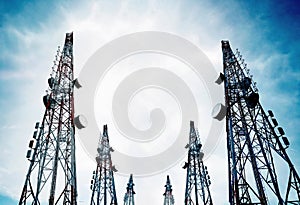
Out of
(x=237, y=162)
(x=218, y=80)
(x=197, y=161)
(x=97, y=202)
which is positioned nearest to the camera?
(x=237, y=162)

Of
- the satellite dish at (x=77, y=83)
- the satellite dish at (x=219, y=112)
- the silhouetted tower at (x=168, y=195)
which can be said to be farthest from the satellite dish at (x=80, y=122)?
the silhouetted tower at (x=168, y=195)

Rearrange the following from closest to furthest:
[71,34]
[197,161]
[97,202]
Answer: [71,34], [97,202], [197,161]

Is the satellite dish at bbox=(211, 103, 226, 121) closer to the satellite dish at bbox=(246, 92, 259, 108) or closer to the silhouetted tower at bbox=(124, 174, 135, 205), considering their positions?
the satellite dish at bbox=(246, 92, 259, 108)

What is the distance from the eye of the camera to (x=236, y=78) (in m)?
22.5

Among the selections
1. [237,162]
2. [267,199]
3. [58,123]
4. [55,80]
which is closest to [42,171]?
[58,123]

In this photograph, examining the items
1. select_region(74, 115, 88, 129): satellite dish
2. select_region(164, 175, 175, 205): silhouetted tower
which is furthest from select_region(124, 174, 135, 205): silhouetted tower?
select_region(74, 115, 88, 129): satellite dish

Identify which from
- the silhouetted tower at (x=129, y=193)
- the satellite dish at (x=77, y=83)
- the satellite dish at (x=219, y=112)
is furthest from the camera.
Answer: the silhouetted tower at (x=129, y=193)

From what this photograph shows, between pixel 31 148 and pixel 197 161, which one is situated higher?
pixel 197 161

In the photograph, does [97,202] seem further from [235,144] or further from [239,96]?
[239,96]

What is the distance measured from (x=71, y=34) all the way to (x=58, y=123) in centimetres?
1185

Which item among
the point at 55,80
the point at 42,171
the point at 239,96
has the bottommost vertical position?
the point at 42,171

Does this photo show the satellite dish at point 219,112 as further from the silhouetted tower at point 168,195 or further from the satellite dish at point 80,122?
the silhouetted tower at point 168,195

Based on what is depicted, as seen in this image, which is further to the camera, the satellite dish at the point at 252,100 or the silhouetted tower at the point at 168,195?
the silhouetted tower at the point at 168,195

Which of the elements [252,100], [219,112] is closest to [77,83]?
[219,112]
